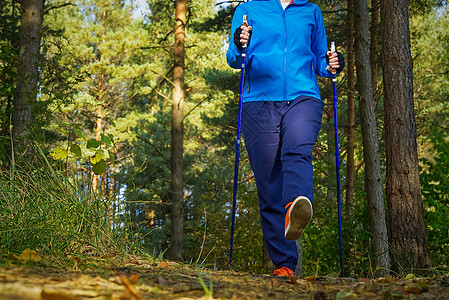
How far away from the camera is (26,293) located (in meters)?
1.27

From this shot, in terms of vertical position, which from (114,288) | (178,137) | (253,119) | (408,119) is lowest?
(114,288)

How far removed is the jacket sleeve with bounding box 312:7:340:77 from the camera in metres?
3.55

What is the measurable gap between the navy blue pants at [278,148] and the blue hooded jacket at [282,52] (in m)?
0.09

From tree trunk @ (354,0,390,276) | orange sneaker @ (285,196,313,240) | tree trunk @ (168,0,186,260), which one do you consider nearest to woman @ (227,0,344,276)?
orange sneaker @ (285,196,313,240)

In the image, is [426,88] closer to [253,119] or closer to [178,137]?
[178,137]

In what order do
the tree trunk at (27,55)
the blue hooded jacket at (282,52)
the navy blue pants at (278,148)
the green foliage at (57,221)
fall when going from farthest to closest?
the tree trunk at (27,55), the blue hooded jacket at (282,52), the navy blue pants at (278,148), the green foliage at (57,221)

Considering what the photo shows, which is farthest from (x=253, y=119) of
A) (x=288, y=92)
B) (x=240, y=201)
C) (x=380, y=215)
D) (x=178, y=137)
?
(x=240, y=201)

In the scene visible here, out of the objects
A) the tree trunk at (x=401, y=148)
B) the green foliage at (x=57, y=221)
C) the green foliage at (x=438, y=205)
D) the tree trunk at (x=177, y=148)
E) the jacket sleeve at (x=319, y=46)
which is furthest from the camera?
the tree trunk at (x=177, y=148)

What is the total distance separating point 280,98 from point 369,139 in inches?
207

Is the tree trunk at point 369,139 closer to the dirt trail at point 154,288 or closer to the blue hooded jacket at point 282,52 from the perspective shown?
the blue hooded jacket at point 282,52

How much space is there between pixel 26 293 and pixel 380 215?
24.5 ft

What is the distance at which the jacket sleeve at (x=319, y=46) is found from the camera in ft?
11.6

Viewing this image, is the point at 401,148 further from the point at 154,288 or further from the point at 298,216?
the point at 154,288

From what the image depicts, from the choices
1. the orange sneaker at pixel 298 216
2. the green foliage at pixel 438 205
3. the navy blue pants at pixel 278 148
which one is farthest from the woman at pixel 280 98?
the green foliage at pixel 438 205
